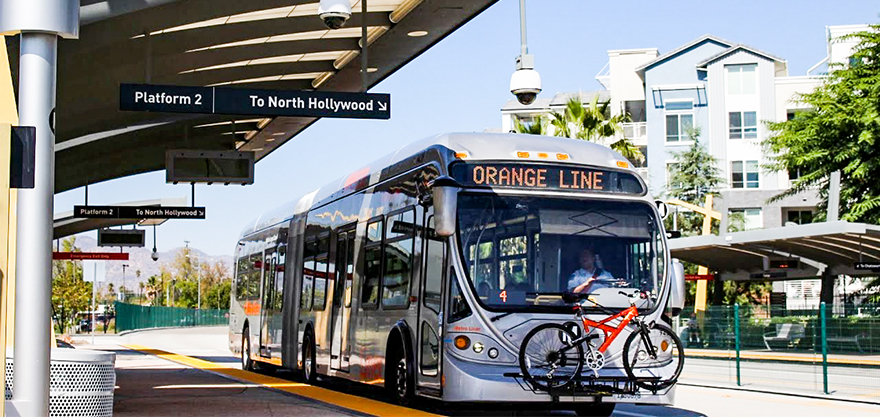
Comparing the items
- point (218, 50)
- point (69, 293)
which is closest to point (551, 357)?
point (218, 50)

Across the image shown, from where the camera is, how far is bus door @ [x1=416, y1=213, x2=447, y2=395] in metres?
13.7

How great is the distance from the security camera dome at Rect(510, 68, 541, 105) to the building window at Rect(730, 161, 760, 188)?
53395mm

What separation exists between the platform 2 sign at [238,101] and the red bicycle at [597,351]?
4234mm

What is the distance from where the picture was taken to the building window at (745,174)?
6762cm

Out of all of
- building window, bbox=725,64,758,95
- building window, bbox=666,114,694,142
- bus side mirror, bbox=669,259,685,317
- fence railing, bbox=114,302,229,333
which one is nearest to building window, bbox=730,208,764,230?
building window, bbox=666,114,694,142

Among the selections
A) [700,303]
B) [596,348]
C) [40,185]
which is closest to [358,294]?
[596,348]

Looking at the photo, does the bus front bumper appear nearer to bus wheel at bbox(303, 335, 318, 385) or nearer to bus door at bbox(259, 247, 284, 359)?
bus wheel at bbox(303, 335, 318, 385)

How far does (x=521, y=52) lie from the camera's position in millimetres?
16891

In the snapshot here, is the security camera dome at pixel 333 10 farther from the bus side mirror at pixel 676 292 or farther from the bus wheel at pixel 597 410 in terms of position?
the bus wheel at pixel 597 410

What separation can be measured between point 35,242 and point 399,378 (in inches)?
357

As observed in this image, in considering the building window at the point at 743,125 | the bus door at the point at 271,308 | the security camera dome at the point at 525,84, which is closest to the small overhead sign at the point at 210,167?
the bus door at the point at 271,308

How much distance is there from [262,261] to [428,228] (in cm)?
1219

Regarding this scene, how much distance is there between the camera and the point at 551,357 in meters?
13.3

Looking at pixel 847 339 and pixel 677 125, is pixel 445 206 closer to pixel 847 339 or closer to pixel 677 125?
pixel 847 339
